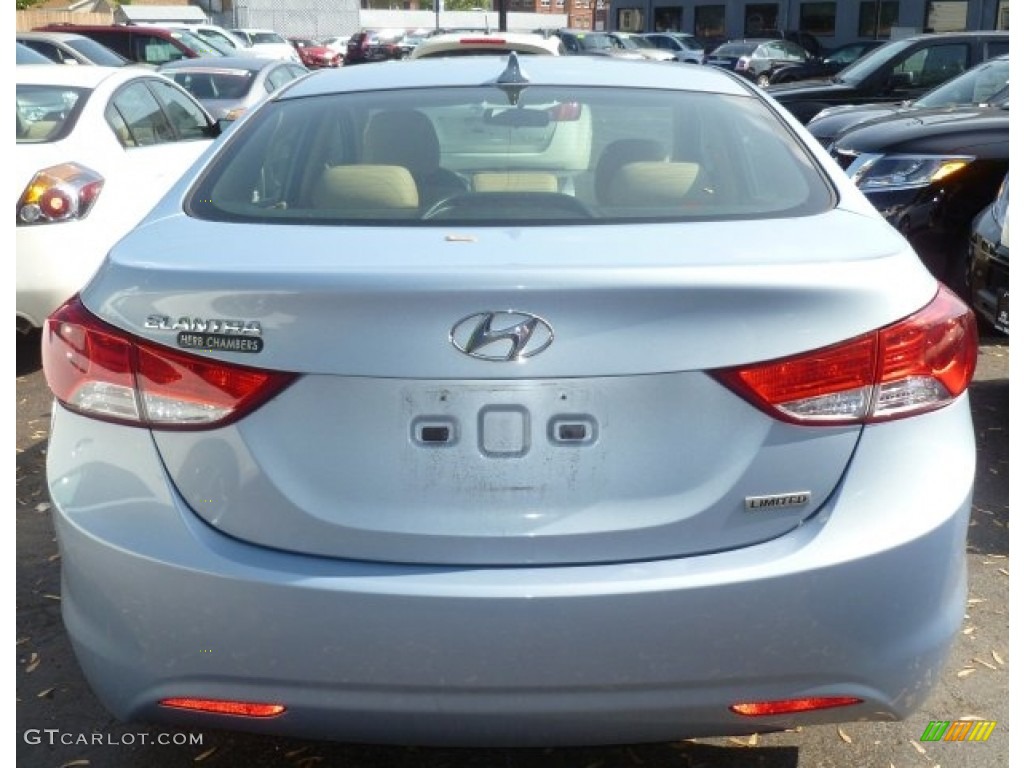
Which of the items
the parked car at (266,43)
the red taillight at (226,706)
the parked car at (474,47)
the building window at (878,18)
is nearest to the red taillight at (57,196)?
the red taillight at (226,706)

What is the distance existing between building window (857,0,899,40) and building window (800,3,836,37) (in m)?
1.70

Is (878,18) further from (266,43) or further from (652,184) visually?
(652,184)

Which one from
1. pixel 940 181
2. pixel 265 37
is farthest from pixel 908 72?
pixel 265 37

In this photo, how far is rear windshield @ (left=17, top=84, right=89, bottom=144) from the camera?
6.61m

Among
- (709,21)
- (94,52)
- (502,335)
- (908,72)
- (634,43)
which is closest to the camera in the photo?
(502,335)

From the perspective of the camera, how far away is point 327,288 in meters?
2.16

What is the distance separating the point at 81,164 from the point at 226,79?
833 cm

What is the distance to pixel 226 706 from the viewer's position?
2.28 m

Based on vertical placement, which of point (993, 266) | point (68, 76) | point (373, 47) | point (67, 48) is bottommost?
point (373, 47)

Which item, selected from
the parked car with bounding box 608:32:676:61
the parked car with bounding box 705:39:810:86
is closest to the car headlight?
the parked car with bounding box 705:39:810:86

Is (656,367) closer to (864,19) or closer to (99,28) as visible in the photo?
(99,28)

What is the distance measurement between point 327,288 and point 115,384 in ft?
1.48

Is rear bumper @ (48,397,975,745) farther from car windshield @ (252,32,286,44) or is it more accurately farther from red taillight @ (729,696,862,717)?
car windshield @ (252,32,286,44)

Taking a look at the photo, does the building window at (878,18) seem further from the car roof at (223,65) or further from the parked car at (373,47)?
the car roof at (223,65)
